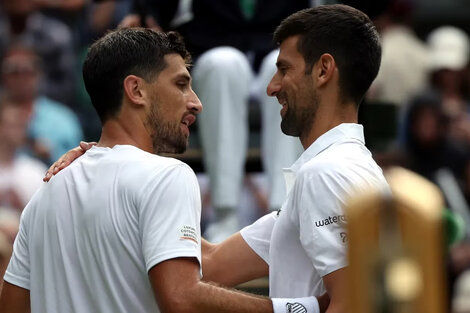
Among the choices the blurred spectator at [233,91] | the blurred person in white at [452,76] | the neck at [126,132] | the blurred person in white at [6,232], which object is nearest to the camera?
the neck at [126,132]

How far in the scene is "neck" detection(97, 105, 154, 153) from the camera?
3105mm

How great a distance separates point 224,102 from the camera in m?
5.67

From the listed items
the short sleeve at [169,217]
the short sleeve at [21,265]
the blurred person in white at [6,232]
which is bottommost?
the blurred person in white at [6,232]

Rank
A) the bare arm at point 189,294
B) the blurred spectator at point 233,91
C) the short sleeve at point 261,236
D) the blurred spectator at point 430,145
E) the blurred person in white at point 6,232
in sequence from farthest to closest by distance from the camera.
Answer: the blurred spectator at point 430,145, the blurred spectator at point 233,91, the blurred person in white at point 6,232, the short sleeve at point 261,236, the bare arm at point 189,294

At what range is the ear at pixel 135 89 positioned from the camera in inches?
122

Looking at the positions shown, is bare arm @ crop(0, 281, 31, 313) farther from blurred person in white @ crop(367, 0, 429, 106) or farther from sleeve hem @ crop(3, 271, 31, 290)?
blurred person in white @ crop(367, 0, 429, 106)

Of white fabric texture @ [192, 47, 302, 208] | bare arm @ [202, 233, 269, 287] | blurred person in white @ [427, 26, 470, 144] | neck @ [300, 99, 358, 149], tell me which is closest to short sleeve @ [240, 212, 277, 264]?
bare arm @ [202, 233, 269, 287]

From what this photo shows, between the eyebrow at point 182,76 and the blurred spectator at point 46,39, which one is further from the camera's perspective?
the blurred spectator at point 46,39

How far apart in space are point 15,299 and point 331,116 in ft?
3.57

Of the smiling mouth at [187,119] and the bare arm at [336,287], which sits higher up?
the smiling mouth at [187,119]

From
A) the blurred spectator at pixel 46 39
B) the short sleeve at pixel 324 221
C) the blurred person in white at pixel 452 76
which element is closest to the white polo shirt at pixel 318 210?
the short sleeve at pixel 324 221

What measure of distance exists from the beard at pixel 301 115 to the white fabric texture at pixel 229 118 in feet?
7.22

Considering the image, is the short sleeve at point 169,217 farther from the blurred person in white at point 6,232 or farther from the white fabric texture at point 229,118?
the white fabric texture at point 229,118

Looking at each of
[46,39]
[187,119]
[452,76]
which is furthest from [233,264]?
[452,76]
